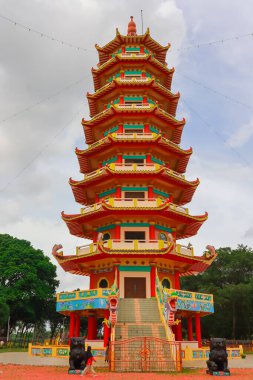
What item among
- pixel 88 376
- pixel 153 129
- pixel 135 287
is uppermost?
pixel 153 129

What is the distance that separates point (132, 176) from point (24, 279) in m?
24.3

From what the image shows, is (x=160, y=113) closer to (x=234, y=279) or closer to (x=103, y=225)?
(x=103, y=225)

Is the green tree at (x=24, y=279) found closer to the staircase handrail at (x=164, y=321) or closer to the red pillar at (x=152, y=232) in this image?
the red pillar at (x=152, y=232)

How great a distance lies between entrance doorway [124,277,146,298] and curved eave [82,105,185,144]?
40.2 ft

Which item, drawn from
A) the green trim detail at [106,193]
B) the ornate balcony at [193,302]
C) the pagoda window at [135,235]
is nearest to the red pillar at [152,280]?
the ornate balcony at [193,302]

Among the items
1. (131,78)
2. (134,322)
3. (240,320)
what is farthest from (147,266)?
(240,320)

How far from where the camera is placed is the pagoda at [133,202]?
77.0 ft

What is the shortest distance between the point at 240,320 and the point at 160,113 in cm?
2826

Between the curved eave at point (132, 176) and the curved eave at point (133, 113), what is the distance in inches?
186

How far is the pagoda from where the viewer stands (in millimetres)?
23484

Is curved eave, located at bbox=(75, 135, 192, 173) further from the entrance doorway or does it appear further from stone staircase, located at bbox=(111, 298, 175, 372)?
stone staircase, located at bbox=(111, 298, 175, 372)

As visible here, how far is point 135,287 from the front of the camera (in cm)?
2428

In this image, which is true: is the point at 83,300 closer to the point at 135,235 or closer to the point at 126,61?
the point at 135,235

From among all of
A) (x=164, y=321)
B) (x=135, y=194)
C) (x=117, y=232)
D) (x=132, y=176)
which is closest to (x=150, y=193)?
(x=135, y=194)
